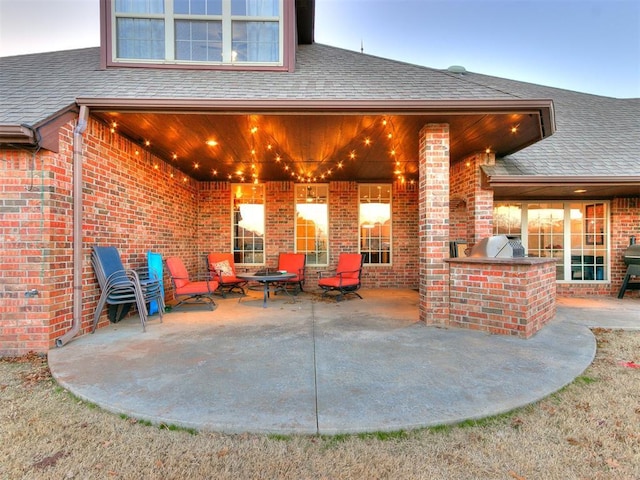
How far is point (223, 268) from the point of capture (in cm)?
681

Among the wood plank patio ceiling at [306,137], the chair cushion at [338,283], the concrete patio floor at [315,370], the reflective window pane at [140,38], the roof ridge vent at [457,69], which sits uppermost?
the roof ridge vent at [457,69]

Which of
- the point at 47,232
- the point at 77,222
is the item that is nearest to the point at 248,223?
the point at 77,222

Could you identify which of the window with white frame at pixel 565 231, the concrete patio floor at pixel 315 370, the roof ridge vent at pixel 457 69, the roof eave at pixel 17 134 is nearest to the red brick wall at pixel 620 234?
the window with white frame at pixel 565 231

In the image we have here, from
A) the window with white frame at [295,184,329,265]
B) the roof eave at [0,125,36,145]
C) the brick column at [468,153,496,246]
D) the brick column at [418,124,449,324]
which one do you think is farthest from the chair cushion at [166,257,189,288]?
the brick column at [468,153,496,246]

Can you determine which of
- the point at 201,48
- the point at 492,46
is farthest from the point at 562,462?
the point at 492,46

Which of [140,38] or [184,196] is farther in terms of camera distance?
[184,196]

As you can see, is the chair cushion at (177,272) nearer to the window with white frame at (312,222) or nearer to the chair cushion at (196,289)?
the chair cushion at (196,289)

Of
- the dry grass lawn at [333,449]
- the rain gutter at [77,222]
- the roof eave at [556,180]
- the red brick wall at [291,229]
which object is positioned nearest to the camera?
the dry grass lawn at [333,449]

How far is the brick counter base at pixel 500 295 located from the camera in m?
3.59

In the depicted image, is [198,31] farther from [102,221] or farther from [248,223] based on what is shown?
[248,223]

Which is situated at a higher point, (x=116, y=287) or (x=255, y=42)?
(x=255, y=42)

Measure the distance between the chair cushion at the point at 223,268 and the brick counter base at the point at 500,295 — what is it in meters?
4.68

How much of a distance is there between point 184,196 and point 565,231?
348 inches

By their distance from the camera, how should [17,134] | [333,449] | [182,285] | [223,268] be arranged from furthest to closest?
[223,268]
[182,285]
[17,134]
[333,449]
